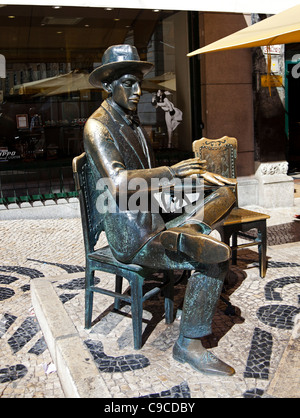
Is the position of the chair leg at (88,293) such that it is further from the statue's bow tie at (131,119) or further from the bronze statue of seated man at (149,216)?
the statue's bow tie at (131,119)

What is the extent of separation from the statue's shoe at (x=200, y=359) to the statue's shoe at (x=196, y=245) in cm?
56

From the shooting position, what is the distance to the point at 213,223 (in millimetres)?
3307

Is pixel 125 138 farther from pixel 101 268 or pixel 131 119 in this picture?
pixel 101 268

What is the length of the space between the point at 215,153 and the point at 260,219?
783 mm

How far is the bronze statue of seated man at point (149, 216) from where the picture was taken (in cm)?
301

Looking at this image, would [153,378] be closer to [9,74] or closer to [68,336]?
[68,336]

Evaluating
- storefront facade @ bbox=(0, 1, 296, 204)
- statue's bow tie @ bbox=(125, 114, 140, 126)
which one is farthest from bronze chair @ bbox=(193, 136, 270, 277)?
storefront facade @ bbox=(0, 1, 296, 204)

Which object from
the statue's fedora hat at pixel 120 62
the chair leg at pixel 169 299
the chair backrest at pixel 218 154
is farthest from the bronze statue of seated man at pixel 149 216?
the chair backrest at pixel 218 154

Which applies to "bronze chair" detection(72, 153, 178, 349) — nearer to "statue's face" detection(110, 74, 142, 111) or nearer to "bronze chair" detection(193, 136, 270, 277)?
"statue's face" detection(110, 74, 142, 111)

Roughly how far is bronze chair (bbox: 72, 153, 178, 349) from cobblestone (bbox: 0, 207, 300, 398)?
18 centimetres

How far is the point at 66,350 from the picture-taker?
10.7 ft

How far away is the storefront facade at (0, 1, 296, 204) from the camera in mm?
7746

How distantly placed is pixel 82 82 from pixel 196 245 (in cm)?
576

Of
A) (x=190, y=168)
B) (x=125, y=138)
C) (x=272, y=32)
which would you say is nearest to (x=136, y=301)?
(x=190, y=168)
